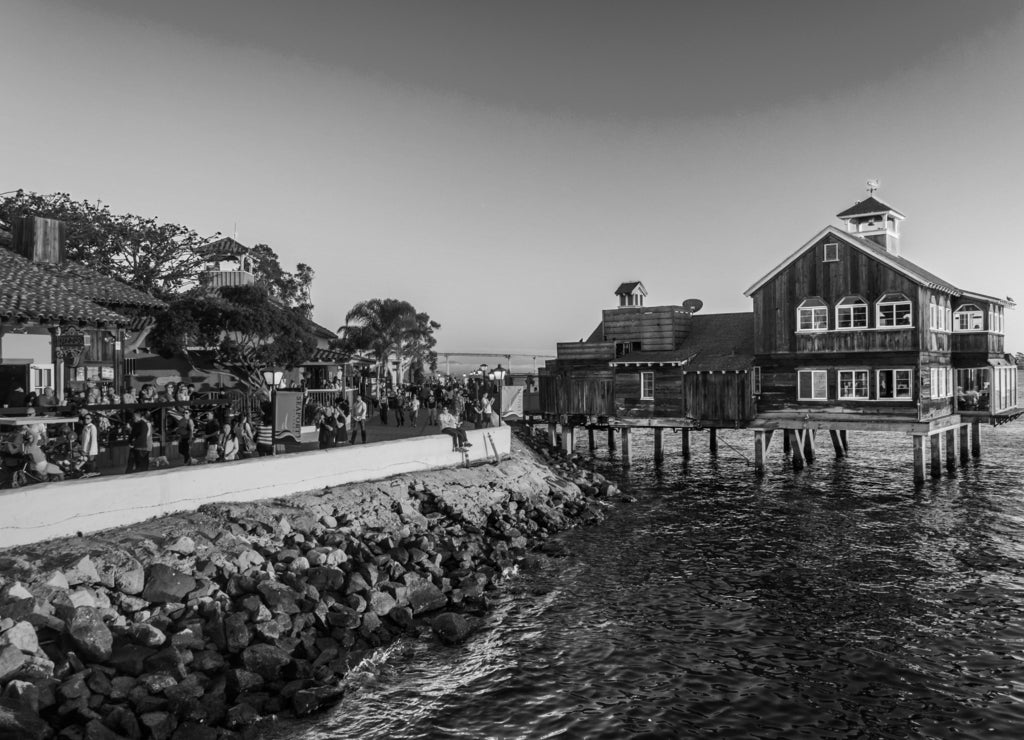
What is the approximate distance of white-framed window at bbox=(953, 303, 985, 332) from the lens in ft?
123

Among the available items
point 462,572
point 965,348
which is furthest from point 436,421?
point 965,348

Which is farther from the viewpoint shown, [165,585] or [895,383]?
[895,383]

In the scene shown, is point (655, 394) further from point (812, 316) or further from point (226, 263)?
point (226, 263)

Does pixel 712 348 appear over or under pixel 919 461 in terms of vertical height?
over

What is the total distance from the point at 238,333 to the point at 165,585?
17.3 m

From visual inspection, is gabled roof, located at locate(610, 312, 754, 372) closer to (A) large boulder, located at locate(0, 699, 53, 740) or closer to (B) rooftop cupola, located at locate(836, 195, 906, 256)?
(B) rooftop cupola, located at locate(836, 195, 906, 256)

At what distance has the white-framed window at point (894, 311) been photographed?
3375 centimetres

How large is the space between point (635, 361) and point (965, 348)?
16913mm

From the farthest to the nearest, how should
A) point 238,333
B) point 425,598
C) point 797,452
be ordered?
point 797,452 → point 238,333 → point 425,598

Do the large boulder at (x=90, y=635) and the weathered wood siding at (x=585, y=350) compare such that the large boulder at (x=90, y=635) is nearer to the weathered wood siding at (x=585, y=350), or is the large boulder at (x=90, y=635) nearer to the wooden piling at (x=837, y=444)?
the weathered wood siding at (x=585, y=350)

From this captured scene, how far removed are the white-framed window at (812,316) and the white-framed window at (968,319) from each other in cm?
800

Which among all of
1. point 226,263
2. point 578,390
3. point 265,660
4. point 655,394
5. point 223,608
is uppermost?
point 226,263

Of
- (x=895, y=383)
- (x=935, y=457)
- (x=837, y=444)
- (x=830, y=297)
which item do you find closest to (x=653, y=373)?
(x=830, y=297)

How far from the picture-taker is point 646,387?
135 ft
